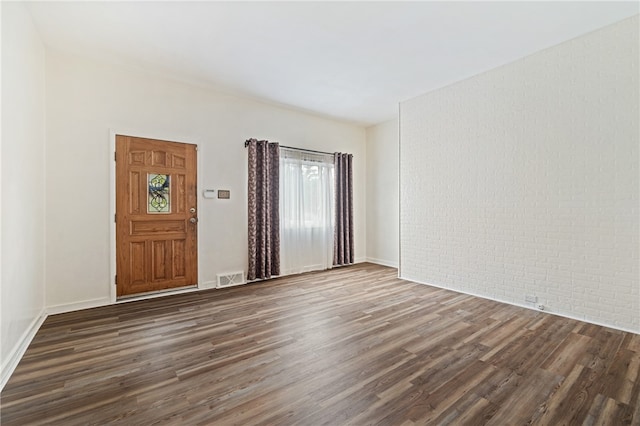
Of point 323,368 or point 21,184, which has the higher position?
point 21,184

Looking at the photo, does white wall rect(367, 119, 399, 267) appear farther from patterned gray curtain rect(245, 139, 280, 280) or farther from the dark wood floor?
the dark wood floor

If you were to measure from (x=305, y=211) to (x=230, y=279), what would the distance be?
179 centimetres

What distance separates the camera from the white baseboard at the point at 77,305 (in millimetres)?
3279

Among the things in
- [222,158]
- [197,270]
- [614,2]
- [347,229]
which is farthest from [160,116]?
[614,2]

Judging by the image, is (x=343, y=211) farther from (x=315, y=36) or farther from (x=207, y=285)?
(x=315, y=36)

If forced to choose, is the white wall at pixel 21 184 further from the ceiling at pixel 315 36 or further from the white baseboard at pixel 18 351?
the ceiling at pixel 315 36

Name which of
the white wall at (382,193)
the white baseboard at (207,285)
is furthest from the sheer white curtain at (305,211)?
the white baseboard at (207,285)

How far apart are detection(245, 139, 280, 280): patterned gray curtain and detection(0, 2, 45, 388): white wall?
8.03 feet

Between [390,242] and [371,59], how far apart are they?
142 inches

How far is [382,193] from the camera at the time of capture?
612cm

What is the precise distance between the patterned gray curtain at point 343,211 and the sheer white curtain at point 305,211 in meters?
0.12

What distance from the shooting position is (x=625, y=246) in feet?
9.19

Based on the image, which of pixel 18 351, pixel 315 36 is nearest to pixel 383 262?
pixel 315 36

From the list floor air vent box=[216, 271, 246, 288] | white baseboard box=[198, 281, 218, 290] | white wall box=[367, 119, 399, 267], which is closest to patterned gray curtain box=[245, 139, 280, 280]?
floor air vent box=[216, 271, 246, 288]
